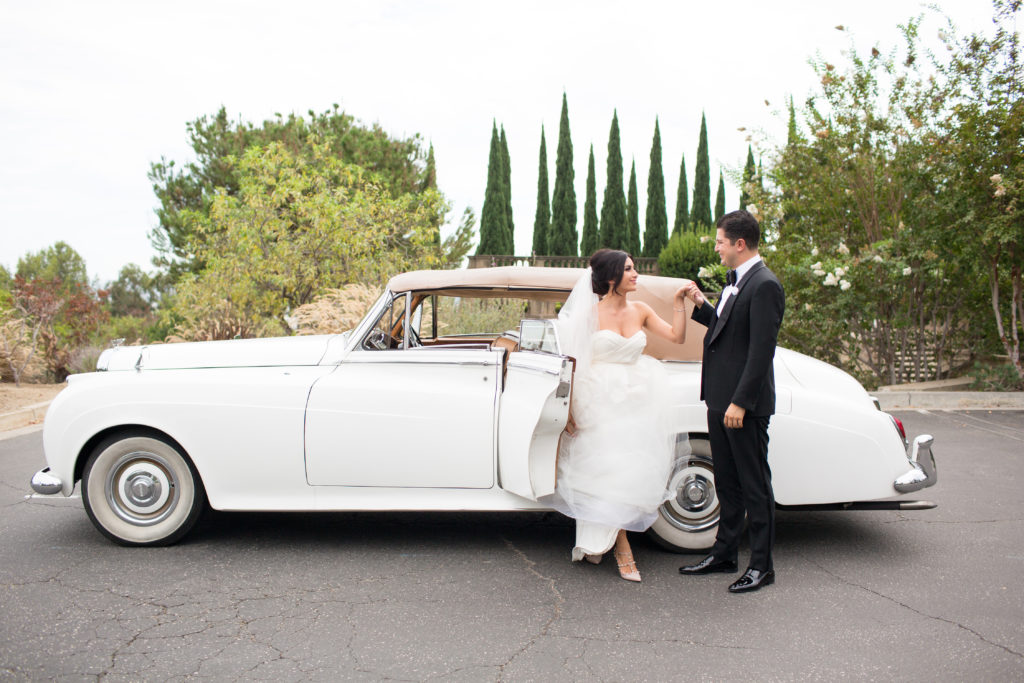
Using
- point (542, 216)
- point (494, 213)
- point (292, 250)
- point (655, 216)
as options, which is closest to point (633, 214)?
point (655, 216)

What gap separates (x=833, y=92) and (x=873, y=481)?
10.5 meters

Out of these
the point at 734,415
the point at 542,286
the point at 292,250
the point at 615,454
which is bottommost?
the point at 615,454

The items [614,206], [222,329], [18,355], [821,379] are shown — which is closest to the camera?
[821,379]

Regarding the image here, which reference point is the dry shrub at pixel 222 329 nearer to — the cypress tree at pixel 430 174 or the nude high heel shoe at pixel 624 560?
the nude high heel shoe at pixel 624 560

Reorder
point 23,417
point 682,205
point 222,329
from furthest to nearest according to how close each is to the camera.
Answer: point 682,205
point 222,329
point 23,417

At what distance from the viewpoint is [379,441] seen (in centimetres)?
444

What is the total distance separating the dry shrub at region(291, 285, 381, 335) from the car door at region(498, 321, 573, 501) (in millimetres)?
8674

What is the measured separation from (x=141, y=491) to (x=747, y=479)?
10.9 feet

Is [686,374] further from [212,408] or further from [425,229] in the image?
[425,229]

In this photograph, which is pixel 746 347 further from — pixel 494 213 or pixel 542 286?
pixel 494 213

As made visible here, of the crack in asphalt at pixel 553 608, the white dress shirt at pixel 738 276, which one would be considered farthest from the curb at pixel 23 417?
the white dress shirt at pixel 738 276

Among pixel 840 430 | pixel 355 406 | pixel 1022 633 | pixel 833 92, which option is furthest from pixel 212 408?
pixel 833 92

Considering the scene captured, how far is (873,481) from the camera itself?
4406 mm

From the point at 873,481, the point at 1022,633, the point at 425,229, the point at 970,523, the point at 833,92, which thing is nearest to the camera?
the point at 1022,633
